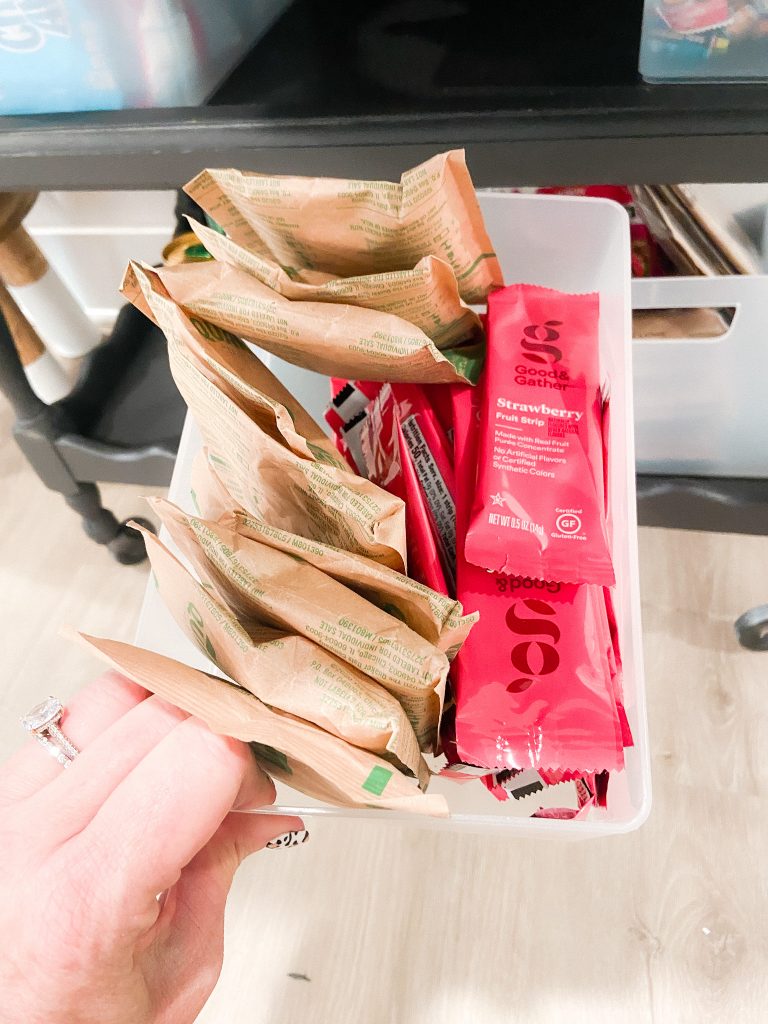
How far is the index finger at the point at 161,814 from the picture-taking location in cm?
36

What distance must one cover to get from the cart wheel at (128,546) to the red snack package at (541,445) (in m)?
0.61

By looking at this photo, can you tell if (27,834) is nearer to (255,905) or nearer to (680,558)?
(255,905)

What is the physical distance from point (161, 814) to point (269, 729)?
60mm

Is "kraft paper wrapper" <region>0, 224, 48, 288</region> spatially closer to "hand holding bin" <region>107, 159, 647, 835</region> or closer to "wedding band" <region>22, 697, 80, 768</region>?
"hand holding bin" <region>107, 159, 647, 835</region>

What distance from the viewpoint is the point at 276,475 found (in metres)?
0.44

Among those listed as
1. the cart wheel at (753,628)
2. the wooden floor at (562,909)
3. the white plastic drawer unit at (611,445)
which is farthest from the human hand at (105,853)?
the cart wheel at (753,628)

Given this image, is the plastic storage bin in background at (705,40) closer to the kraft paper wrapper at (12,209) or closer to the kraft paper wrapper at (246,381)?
the kraft paper wrapper at (246,381)

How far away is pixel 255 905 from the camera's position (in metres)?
0.76

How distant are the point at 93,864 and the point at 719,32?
1.80 ft

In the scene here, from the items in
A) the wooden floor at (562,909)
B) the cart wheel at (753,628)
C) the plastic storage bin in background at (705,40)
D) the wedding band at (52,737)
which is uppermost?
the plastic storage bin in background at (705,40)

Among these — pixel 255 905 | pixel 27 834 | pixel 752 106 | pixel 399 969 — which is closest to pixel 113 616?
pixel 255 905

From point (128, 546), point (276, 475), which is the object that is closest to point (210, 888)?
point (276, 475)

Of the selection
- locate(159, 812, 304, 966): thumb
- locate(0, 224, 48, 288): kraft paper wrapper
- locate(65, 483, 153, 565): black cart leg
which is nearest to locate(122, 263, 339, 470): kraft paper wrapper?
locate(159, 812, 304, 966): thumb

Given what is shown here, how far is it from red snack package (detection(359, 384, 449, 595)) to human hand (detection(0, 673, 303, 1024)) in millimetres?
151
